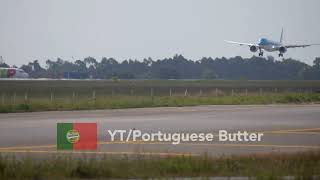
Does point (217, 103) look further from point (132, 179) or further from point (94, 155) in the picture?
point (132, 179)

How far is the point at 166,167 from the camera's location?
1500cm

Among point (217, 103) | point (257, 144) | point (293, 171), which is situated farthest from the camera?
point (217, 103)

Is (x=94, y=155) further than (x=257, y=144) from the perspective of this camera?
No

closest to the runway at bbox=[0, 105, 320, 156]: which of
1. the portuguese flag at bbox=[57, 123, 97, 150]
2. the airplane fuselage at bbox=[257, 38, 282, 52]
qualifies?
the portuguese flag at bbox=[57, 123, 97, 150]

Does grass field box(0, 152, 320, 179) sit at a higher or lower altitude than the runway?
higher

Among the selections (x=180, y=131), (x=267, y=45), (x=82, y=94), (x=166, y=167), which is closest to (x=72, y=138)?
(x=166, y=167)

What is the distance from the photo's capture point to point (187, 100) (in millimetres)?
54250

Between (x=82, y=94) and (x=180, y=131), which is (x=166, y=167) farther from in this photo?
(x=82, y=94)

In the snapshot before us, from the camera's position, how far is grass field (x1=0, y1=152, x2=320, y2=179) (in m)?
13.8

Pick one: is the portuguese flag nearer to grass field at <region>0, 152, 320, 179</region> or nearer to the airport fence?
grass field at <region>0, 152, 320, 179</region>

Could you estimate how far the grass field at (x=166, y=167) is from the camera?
1380 cm

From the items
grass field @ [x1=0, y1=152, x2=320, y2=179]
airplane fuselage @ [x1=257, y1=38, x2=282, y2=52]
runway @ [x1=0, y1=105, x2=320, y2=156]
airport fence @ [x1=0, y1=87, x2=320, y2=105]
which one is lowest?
airport fence @ [x1=0, y1=87, x2=320, y2=105]

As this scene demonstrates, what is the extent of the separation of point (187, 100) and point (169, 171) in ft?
130

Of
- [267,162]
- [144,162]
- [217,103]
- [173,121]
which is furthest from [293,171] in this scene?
[217,103]
